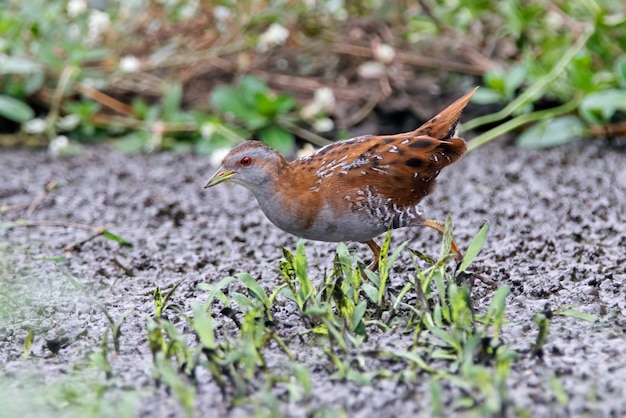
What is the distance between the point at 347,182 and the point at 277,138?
2.24 metres

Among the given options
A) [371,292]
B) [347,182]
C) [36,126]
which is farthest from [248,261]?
[36,126]

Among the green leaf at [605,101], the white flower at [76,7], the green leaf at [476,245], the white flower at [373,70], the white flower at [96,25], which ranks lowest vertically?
the green leaf at [476,245]

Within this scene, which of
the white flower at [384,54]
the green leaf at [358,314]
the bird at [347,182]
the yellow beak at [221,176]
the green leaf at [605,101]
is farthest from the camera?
the white flower at [384,54]

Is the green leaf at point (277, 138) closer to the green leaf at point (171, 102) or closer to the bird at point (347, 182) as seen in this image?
the green leaf at point (171, 102)

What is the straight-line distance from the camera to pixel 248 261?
13.1ft

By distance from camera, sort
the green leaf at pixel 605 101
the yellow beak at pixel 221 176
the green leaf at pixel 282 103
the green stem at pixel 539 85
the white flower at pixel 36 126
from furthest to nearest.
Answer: the white flower at pixel 36 126
the green leaf at pixel 282 103
the green stem at pixel 539 85
the green leaf at pixel 605 101
the yellow beak at pixel 221 176

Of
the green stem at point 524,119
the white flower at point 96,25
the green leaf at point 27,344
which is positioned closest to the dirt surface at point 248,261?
the green leaf at point 27,344

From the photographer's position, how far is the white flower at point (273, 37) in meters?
6.12

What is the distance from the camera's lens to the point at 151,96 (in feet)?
20.7

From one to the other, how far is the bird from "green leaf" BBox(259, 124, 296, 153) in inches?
75.4

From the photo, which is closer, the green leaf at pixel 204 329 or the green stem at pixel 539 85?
the green leaf at pixel 204 329

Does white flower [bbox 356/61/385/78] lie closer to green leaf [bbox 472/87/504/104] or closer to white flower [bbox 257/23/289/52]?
white flower [bbox 257/23/289/52]

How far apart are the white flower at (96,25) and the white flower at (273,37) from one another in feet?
3.54

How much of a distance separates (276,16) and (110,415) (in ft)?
13.7
